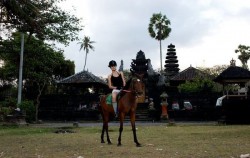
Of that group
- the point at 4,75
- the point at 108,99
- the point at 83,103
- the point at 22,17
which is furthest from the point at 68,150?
the point at 4,75

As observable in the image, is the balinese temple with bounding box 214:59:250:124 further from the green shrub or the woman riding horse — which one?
the green shrub

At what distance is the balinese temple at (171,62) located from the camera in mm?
61906

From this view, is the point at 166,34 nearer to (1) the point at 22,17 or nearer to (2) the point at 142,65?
(2) the point at 142,65

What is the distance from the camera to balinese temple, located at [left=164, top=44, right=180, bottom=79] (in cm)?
6191

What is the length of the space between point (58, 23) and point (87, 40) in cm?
5687

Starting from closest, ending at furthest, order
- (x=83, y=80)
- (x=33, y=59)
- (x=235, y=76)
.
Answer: (x=235, y=76) < (x=33, y=59) < (x=83, y=80)

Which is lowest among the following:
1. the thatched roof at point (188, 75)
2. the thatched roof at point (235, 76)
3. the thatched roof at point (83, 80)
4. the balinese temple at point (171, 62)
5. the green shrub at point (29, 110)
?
the green shrub at point (29, 110)

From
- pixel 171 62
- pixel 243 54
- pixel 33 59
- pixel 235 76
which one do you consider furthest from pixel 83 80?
pixel 243 54

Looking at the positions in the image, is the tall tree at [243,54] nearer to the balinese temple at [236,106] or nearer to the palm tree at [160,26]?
the palm tree at [160,26]

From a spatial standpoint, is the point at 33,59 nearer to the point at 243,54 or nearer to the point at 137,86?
the point at 137,86

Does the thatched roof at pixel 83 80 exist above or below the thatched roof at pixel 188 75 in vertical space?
below

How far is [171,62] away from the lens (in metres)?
62.6

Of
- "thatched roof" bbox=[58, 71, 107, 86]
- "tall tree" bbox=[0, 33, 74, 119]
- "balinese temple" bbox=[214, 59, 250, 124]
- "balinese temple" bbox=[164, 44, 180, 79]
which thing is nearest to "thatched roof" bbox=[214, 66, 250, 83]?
"balinese temple" bbox=[214, 59, 250, 124]

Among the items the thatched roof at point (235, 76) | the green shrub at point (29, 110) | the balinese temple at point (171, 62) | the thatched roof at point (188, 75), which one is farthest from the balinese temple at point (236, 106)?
the balinese temple at point (171, 62)
